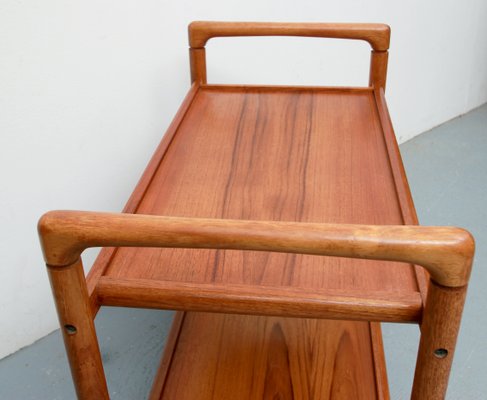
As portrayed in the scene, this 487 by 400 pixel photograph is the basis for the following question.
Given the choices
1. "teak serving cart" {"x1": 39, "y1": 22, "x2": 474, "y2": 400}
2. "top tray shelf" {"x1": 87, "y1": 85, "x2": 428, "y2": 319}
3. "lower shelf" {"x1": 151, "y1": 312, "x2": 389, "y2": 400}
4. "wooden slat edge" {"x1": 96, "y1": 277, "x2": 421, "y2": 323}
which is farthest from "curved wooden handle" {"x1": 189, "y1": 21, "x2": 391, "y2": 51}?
"wooden slat edge" {"x1": 96, "y1": 277, "x2": 421, "y2": 323}

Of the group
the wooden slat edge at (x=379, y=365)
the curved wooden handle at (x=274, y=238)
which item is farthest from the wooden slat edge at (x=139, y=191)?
the wooden slat edge at (x=379, y=365)

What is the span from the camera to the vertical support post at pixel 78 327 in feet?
1.76

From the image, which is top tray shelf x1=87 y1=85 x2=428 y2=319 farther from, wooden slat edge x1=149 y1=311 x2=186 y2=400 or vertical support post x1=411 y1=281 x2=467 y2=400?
wooden slat edge x1=149 y1=311 x2=186 y2=400

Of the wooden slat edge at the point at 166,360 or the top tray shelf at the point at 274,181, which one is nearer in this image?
the top tray shelf at the point at 274,181

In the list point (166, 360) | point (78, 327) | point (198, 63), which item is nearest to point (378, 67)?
point (198, 63)

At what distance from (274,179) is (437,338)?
399 mm

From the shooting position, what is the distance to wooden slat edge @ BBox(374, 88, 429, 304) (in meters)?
0.64

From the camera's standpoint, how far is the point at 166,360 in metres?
0.90

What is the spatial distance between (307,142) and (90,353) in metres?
0.53

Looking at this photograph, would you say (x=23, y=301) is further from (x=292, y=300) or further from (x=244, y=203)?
(x=292, y=300)

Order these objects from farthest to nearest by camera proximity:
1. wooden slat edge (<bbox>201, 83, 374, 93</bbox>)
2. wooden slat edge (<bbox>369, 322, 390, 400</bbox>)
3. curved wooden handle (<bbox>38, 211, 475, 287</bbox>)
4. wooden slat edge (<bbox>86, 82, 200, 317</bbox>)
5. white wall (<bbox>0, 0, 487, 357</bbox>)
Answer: wooden slat edge (<bbox>201, 83, 374, 93</bbox>) → white wall (<bbox>0, 0, 487, 357</bbox>) → wooden slat edge (<bbox>369, 322, 390, 400</bbox>) → wooden slat edge (<bbox>86, 82, 200, 317</bbox>) → curved wooden handle (<bbox>38, 211, 475, 287</bbox>)

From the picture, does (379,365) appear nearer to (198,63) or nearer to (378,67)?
(378,67)

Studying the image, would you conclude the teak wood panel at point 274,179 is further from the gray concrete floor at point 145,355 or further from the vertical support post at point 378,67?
the gray concrete floor at point 145,355

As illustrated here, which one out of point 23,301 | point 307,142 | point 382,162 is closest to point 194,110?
point 307,142
